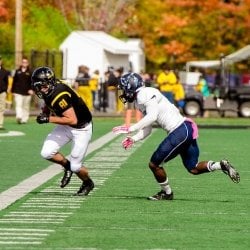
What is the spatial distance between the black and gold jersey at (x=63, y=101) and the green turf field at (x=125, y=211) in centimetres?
106

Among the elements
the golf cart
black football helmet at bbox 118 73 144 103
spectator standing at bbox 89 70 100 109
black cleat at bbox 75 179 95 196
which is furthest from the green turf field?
spectator standing at bbox 89 70 100 109

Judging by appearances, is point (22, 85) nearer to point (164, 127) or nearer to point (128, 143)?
point (164, 127)

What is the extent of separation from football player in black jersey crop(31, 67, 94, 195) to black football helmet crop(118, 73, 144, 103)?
2.84 ft

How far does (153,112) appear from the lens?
1518 centimetres

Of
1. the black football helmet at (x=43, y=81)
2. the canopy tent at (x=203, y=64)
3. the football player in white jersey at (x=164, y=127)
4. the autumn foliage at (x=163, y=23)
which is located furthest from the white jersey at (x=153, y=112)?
the canopy tent at (x=203, y=64)

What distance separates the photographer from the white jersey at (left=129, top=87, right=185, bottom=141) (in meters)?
15.1

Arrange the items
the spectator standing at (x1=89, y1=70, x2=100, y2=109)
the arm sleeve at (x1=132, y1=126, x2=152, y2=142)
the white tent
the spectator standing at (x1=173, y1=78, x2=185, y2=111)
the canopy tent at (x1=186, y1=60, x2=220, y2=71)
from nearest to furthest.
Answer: the arm sleeve at (x1=132, y1=126, x2=152, y2=142), the spectator standing at (x1=173, y1=78, x2=185, y2=111), the spectator standing at (x1=89, y1=70, x2=100, y2=109), the white tent, the canopy tent at (x1=186, y1=60, x2=220, y2=71)

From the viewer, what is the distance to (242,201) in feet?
51.4

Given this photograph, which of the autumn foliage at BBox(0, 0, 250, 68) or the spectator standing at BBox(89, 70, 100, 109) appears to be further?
the autumn foliage at BBox(0, 0, 250, 68)

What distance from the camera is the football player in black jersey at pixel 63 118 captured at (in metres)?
15.6

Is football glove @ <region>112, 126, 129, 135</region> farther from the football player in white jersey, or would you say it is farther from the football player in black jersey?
the football player in black jersey

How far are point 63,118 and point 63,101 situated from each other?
0.22 m

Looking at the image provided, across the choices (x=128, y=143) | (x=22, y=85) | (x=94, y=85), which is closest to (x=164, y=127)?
(x=128, y=143)

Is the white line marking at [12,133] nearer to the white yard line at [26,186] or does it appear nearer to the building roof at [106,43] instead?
the white yard line at [26,186]
